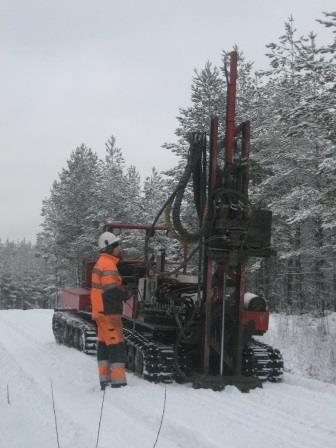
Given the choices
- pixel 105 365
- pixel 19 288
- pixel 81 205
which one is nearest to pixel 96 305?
pixel 105 365

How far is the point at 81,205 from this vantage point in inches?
1619

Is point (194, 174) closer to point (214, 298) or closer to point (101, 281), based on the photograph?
point (214, 298)

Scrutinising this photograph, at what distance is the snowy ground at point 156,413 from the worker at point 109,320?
302 millimetres

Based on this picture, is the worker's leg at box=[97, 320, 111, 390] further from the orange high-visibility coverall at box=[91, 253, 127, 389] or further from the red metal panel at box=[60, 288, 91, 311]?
the red metal panel at box=[60, 288, 91, 311]

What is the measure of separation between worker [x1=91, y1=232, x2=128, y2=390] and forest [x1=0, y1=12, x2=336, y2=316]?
373 cm

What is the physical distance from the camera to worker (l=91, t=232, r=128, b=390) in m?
7.98

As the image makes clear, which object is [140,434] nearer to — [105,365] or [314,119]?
[105,365]

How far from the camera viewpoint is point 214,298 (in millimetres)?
9164

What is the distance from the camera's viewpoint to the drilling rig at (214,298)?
8.45 m

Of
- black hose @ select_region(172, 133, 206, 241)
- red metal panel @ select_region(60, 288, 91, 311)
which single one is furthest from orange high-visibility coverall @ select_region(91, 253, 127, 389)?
red metal panel @ select_region(60, 288, 91, 311)

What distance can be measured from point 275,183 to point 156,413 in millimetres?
17166

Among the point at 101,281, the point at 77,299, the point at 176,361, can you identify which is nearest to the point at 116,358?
the point at 176,361

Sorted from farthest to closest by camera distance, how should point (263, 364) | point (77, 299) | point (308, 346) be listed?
point (77, 299) < point (308, 346) < point (263, 364)

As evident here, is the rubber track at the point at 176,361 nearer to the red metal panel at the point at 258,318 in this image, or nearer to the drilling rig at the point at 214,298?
the drilling rig at the point at 214,298
